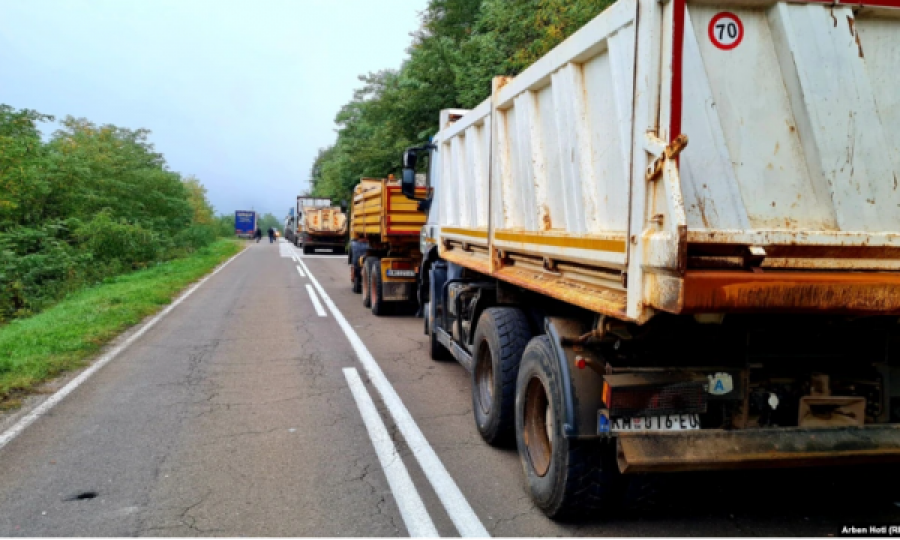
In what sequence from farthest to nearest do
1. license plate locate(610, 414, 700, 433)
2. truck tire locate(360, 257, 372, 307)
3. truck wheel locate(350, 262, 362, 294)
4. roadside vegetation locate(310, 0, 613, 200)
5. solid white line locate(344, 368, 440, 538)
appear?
1. truck wheel locate(350, 262, 362, 294)
2. roadside vegetation locate(310, 0, 613, 200)
3. truck tire locate(360, 257, 372, 307)
4. solid white line locate(344, 368, 440, 538)
5. license plate locate(610, 414, 700, 433)

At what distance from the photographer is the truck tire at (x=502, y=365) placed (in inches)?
201

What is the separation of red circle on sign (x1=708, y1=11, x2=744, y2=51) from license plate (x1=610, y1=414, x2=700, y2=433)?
1.83 meters

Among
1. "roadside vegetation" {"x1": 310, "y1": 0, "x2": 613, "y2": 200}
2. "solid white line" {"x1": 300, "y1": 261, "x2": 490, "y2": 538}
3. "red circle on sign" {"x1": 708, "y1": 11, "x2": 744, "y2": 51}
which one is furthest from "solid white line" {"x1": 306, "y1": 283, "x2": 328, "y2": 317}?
"red circle on sign" {"x1": 708, "y1": 11, "x2": 744, "y2": 51}

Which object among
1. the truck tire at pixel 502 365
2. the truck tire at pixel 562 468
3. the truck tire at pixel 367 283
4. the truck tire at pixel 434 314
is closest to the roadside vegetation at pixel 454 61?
the truck tire at pixel 367 283

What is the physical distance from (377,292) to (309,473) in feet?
28.2

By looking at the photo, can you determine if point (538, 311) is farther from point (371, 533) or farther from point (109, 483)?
point (109, 483)

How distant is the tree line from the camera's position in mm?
18688

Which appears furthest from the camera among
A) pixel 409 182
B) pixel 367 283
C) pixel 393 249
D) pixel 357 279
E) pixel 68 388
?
pixel 357 279

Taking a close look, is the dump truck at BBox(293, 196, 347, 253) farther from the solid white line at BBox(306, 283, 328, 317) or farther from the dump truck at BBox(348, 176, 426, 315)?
the dump truck at BBox(348, 176, 426, 315)

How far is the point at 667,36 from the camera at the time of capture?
3.07 meters

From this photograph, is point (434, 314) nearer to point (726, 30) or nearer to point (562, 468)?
point (562, 468)

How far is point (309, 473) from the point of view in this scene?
4750mm

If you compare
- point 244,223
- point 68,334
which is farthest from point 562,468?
point 244,223

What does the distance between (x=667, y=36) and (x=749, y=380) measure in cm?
182
